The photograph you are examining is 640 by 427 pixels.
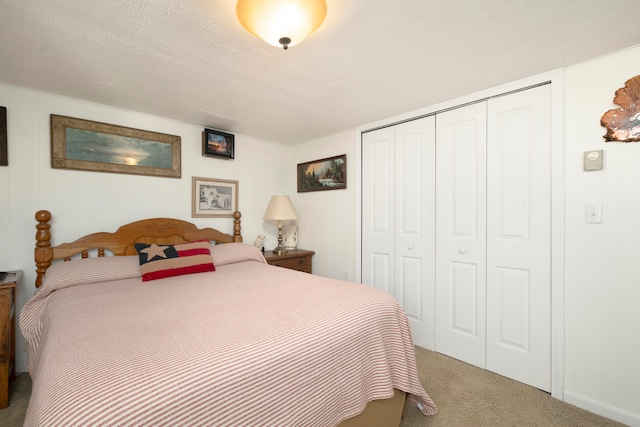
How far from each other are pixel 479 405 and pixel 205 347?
1837mm

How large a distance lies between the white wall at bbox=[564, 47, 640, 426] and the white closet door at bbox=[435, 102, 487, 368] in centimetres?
54

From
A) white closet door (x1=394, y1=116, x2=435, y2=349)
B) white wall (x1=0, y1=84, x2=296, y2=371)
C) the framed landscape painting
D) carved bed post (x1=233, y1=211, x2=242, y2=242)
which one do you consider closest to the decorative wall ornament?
white closet door (x1=394, y1=116, x2=435, y2=349)

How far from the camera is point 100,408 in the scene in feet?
2.39

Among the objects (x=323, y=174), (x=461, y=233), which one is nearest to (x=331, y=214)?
(x=323, y=174)

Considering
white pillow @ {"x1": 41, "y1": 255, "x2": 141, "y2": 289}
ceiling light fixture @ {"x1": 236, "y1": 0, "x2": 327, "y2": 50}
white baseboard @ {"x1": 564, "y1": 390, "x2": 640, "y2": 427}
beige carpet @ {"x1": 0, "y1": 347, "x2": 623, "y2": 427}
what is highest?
ceiling light fixture @ {"x1": 236, "y1": 0, "x2": 327, "y2": 50}

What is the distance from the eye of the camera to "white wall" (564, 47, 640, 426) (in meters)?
1.68

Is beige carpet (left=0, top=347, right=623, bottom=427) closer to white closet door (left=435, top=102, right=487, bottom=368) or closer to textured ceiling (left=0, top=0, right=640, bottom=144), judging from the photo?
white closet door (left=435, top=102, right=487, bottom=368)

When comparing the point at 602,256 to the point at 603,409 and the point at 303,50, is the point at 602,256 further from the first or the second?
the point at 303,50

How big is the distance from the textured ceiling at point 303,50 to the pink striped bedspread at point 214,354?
148 cm

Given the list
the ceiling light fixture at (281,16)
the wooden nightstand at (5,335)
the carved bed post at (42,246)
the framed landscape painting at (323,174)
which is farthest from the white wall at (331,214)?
the wooden nightstand at (5,335)

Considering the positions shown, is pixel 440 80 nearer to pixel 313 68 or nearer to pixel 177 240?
pixel 313 68

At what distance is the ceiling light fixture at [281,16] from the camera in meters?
1.17

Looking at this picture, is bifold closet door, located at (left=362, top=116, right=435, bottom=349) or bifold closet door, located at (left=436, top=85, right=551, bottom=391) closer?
bifold closet door, located at (left=436, top=85, right=551, bottom=391)

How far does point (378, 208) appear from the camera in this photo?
3.02m
